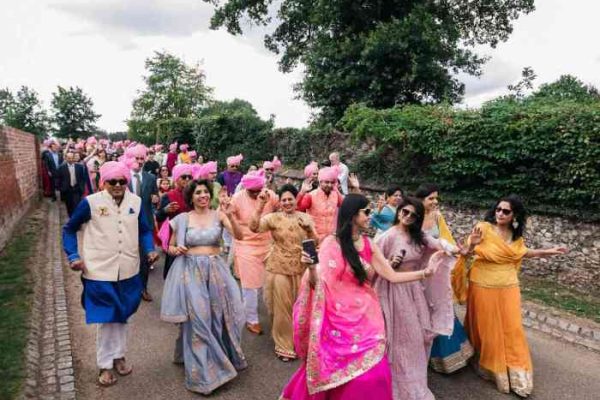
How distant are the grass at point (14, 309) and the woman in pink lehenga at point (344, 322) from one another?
8.84 feet

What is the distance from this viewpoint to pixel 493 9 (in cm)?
1939

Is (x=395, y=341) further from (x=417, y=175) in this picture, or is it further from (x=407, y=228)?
(x=417, y=175)

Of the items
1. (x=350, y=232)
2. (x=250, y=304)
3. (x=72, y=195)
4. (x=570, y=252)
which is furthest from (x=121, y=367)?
(x=72, y=195)

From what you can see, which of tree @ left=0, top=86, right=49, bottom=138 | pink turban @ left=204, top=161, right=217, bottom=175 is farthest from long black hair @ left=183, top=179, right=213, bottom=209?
tree @ left=0, top=86, right=49, bottom=138

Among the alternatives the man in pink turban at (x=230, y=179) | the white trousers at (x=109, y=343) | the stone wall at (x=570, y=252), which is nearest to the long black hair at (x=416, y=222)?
the white trousers at (x=109, y=343)

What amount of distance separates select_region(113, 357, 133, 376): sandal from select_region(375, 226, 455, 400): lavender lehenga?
8.65 feet

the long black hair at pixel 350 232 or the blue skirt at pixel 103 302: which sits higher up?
the long black hair at pixel 350 232

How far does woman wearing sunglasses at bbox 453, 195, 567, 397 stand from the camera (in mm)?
4516

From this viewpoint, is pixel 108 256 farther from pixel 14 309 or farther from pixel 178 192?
pixel 14 309

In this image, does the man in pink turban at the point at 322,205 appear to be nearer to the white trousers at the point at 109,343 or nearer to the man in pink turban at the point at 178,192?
the man in pink turban at the point at 178,192

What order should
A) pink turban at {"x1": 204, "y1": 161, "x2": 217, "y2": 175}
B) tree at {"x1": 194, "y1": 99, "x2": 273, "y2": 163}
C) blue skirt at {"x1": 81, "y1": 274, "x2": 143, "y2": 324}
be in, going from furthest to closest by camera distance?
tree at {"x1": 194, "y1": 99, "x2": 273, "y2": 163} → pink turban at {"x1": 204, "y1": 161, "x2": 217, "y2": 175} → blue skirt at {"x1": 81, "y1": 274, "x2": 143, "y2": 324}

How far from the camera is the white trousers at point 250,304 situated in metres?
5.91

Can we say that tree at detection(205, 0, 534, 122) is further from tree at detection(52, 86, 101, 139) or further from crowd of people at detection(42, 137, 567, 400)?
tree at detection(52, 86, 101, 139)

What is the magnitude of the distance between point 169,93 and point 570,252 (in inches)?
1481
